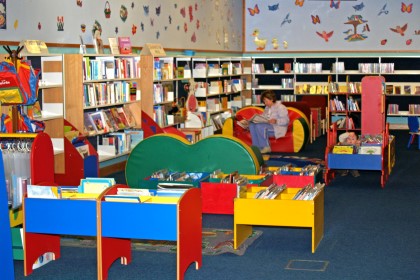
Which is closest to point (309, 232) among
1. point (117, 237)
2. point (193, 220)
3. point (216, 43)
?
point (193, 220)

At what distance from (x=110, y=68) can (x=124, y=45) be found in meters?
0.97

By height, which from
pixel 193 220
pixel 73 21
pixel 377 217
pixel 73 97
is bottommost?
pixel 377 217

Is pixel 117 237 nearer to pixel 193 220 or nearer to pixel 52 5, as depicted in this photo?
pixel 193 220

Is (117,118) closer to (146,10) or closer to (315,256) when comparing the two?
(146,10)

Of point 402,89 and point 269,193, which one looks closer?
point 269,193

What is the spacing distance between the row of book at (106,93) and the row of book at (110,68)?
12 centimetres

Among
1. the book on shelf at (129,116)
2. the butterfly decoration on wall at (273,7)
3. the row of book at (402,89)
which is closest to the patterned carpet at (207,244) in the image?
the book on shelf at (129,116)

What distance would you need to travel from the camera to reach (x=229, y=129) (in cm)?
1470

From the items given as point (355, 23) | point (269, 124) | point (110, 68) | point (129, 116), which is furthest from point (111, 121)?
point (355, 23)

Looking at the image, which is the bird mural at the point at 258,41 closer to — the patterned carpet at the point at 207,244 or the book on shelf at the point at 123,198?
the patterned carpet at the point at 207,244

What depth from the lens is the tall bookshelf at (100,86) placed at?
33.8 ft

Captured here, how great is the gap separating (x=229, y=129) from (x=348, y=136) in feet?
13.1

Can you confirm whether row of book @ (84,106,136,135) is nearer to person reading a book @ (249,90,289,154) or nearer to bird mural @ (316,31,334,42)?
person reading a book @ (249,90,289,154)

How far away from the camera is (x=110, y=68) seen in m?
11.3
